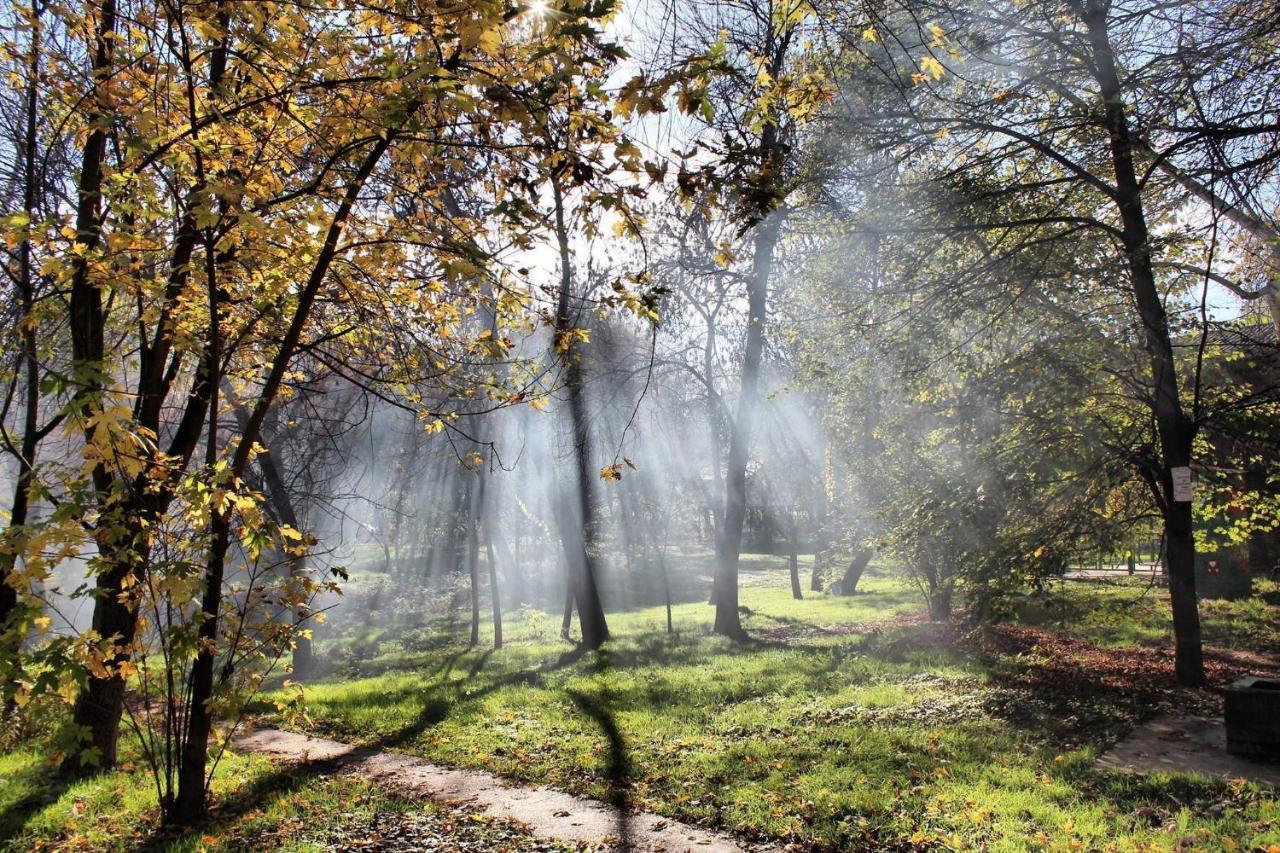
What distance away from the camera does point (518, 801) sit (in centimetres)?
603

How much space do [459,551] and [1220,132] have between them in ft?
76.0

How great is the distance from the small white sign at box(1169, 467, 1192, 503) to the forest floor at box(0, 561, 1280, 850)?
57.6 inches

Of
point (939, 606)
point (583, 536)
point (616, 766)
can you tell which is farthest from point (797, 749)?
point (939, 606)

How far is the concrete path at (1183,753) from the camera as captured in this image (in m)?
5.84

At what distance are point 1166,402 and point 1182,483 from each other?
3.06 ft

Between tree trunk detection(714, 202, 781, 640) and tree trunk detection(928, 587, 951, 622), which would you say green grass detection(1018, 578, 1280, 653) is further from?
tree trunk detection(714, 202, 781, 640)

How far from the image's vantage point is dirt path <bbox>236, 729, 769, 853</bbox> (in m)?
5.10

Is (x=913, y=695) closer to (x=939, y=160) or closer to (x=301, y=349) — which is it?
(x=939, y=160)

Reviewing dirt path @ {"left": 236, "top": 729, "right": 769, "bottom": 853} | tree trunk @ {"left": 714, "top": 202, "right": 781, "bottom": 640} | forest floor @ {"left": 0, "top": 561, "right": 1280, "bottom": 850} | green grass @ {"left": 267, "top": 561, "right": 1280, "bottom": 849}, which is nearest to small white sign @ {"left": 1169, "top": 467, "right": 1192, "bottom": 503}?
forest floor @ {"left": 0, "top": 561, "right": 1280, "bottom": 850}

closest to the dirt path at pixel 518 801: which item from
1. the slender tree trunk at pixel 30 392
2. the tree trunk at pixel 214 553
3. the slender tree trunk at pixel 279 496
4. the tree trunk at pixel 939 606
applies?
the tree trunk at pixel 214 553

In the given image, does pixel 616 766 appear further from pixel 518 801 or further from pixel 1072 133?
pixel 1072 133

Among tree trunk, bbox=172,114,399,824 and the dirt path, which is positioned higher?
tree trunk, bbox=172,114,399,824

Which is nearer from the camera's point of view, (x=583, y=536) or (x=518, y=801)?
(x=518, y=801)

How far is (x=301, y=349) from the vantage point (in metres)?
5.43
